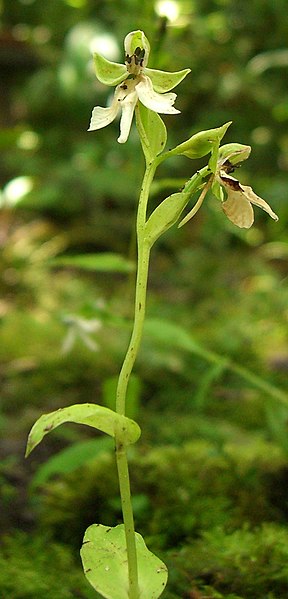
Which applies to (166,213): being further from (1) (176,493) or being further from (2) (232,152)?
(1) (176,493)

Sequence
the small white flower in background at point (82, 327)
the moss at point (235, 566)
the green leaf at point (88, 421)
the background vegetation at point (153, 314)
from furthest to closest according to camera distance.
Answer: the small white flower in background at point (82, 327) → the background vegetation at point (153, 314) → the moss at point (235, 566) → the green leaf at point (88, 421)

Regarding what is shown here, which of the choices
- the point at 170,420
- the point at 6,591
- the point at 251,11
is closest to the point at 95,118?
the point at 6,591

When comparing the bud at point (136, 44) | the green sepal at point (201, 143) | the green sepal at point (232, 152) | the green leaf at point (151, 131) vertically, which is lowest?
the green sepal at point (201, 143)

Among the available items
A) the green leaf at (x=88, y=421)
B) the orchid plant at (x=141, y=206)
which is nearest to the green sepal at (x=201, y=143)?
the orchid plant at (x=141, y=206)

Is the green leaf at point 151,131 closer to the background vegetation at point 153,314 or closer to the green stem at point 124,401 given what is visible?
the green stem at point 124,401

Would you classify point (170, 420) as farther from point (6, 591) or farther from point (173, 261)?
point (173, 261)
